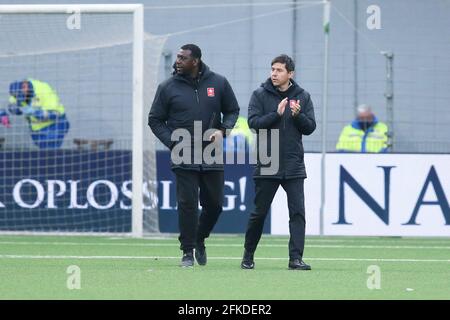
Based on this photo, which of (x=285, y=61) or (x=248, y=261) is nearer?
(x=285, y=61)

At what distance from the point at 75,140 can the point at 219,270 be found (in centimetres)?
679

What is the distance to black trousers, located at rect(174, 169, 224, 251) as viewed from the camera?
12.7m

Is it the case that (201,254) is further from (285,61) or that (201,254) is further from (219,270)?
(285,61)

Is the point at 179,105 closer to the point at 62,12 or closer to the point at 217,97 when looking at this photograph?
the point at 217,97

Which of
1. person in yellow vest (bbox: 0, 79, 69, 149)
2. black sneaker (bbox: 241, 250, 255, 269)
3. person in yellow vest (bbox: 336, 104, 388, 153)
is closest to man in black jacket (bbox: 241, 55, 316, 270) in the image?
black sneaker (bbox: 241, 250, 255, 269)

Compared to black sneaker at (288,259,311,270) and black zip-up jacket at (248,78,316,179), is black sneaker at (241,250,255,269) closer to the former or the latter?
black sneaker at (288,259,311,270)

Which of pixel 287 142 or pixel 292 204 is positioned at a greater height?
pixel 287 142

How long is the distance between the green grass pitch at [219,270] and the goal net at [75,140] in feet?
1.77

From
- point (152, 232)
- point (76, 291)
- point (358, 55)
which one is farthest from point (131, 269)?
point (358, 55)

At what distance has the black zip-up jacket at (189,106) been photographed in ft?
41.8

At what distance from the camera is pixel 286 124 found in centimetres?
1266

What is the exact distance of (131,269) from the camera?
1254 cm

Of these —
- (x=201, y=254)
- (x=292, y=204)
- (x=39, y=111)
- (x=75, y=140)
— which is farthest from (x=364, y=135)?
(x=292, y=204)
